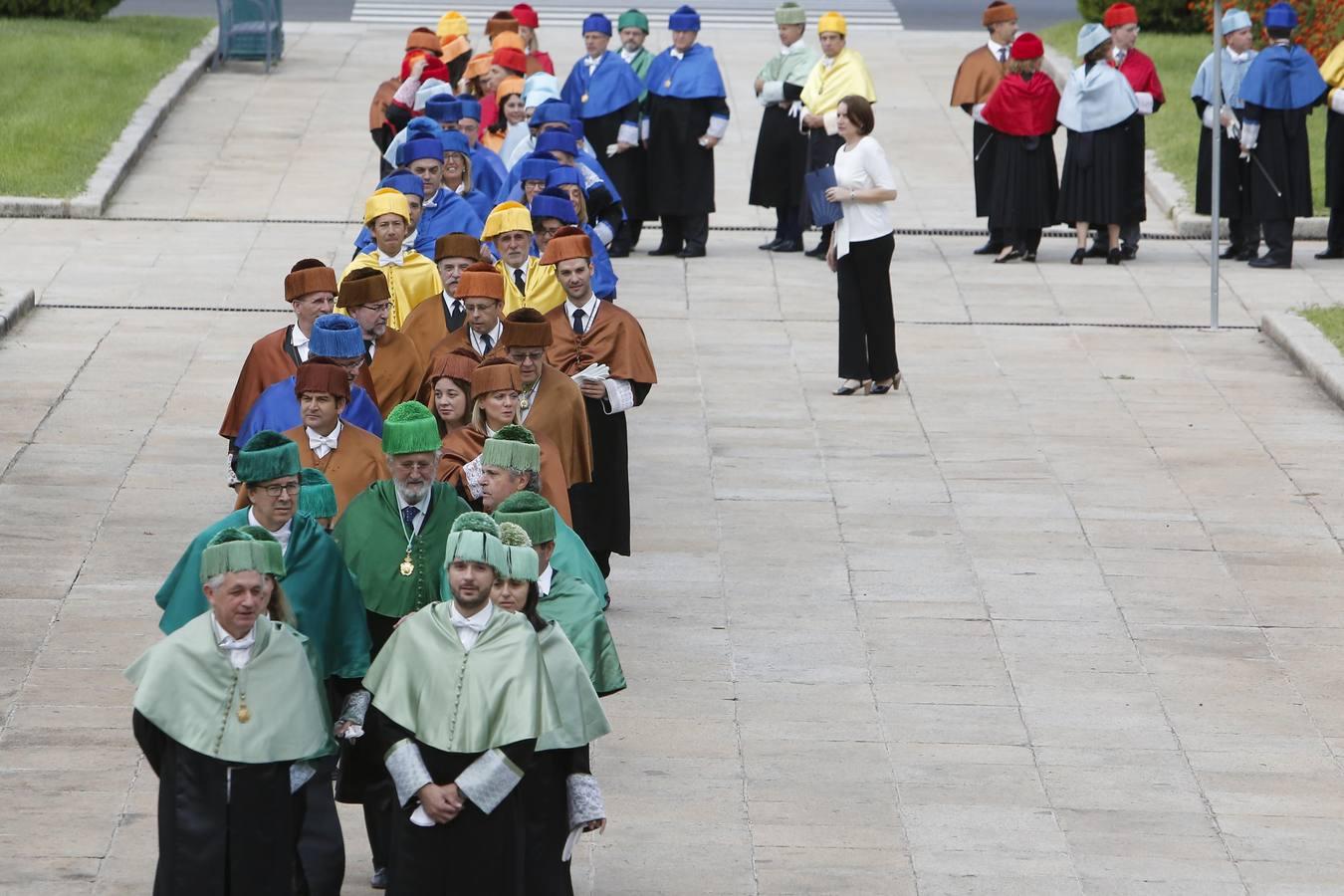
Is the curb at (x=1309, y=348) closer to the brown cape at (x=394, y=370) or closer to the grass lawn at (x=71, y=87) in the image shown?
the brown cape at (x=394, y=370)

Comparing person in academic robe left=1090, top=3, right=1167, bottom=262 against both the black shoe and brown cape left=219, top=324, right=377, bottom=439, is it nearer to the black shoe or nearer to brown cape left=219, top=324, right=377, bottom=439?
the black shoe

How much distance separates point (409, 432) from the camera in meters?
7.47

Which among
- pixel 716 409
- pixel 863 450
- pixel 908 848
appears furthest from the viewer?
pixel 716 409

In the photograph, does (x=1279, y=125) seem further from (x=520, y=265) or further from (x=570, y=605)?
(x=570, y=605)

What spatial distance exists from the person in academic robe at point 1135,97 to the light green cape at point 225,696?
13.0m

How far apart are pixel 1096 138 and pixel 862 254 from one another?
493cm

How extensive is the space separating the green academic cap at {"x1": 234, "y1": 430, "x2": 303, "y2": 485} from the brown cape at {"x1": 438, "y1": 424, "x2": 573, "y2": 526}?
1.25 m

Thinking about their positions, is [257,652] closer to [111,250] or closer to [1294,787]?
[1294,787]

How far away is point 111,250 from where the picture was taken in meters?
18.4

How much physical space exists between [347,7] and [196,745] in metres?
26.8

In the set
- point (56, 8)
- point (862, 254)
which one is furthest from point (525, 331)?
point (56, 8)

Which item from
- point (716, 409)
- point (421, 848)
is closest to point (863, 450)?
point (716, 409)

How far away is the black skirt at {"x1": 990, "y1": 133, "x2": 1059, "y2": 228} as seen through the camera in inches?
728

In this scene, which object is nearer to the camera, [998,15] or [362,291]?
[362,291]
